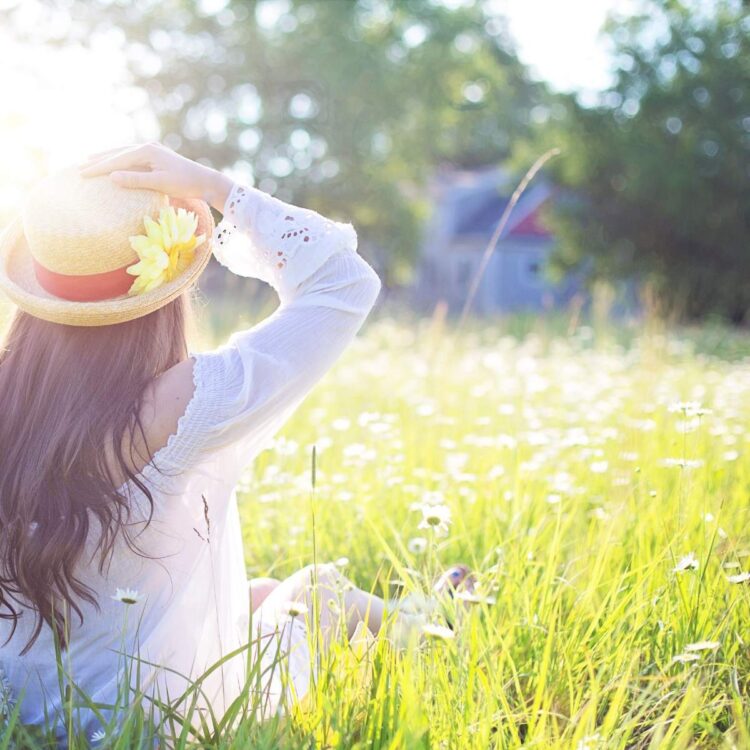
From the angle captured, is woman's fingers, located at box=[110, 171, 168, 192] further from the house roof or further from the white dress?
the house roof

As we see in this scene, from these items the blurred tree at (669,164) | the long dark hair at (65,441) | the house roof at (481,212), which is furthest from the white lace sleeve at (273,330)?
the house roof at (481,212)

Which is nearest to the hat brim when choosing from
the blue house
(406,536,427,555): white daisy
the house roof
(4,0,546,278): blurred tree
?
(406,536,427,555): white daisy

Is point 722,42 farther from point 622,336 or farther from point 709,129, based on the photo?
point 622,336

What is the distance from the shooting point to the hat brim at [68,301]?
1.69m

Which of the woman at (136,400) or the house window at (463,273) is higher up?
the woman at (136,400)

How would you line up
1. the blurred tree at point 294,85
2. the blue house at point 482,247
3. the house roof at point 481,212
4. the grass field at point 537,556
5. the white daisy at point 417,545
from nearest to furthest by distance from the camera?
the grass field at point 537,556 < the white daisy at point 417,545 < the blurred tree at point 294,85 < the blue house at point 482,247 < the house roof at point 481,212

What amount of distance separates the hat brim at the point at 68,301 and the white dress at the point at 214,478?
0.38ft

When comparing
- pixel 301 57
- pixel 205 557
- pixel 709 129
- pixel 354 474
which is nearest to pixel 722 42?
pixel 709 129

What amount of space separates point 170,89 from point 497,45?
74.0ft

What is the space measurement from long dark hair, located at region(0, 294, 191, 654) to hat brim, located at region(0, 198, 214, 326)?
6cm

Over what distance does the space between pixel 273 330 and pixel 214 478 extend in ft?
1.09

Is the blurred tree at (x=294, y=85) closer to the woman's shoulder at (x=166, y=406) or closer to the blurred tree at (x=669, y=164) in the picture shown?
the blurred tree at (x=669, y=164)

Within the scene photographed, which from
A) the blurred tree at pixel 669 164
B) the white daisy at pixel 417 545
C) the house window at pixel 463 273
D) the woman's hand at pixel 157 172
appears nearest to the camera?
the woman's hand at pixel 157 172

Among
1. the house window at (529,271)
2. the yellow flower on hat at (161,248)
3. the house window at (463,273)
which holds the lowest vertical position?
the house window at (463,273)
